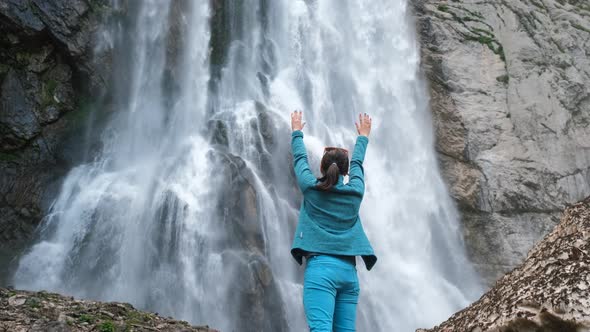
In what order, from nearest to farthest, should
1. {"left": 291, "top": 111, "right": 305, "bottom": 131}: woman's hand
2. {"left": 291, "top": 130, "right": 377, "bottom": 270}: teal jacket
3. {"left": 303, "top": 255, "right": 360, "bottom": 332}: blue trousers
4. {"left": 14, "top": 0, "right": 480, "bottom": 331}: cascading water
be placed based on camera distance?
{"left": 303, "top": 255, "right": 360, "bottom": 332}: blue trousers < {"left": 291, "top": 130, "right": 377, "bottom": 270}: teal jacket < {"left": 291, "top": 111, "right": 305, "bottom": 131}: woman's hand < {"left": 14, "top": 0, "right": 480, "bottom": 331}: cascading water

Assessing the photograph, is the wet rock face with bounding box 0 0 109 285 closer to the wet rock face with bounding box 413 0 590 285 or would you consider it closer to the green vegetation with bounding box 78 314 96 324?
the green vegetation with bounding box 78 314 96 324

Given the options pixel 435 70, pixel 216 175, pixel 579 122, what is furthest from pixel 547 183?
pixel 216 175

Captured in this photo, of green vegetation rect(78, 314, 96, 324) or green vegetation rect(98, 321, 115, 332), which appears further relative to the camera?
green vegetation rect(78, 314, 96, 324)

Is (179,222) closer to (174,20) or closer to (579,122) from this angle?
(174,20)

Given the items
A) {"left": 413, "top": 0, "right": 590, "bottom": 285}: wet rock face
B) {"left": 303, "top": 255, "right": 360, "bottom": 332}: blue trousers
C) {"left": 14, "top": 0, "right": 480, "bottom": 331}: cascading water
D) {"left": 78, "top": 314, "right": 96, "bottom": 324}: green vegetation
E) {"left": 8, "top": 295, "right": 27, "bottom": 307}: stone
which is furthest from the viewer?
{"left": 413, "top": 0, "right": 590, "bottom": 285}: wet rock face

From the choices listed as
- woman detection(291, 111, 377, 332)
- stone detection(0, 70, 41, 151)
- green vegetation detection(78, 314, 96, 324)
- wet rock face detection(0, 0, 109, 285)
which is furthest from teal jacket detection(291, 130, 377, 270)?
stone detection(0, 70, 41, 151)

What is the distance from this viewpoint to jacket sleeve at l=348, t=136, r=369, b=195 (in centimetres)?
347

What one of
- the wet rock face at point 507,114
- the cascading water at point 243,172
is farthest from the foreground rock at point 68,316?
the wet rock face at point 507,114

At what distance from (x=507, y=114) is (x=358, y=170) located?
492 inches

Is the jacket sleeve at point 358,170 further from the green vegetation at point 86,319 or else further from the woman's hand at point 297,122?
the green vegetation at point 86,319

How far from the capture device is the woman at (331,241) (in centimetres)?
312

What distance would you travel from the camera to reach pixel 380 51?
16.6 metres

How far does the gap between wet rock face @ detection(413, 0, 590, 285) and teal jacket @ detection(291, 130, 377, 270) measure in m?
11.1

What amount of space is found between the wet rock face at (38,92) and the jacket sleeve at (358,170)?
34.6 ft
